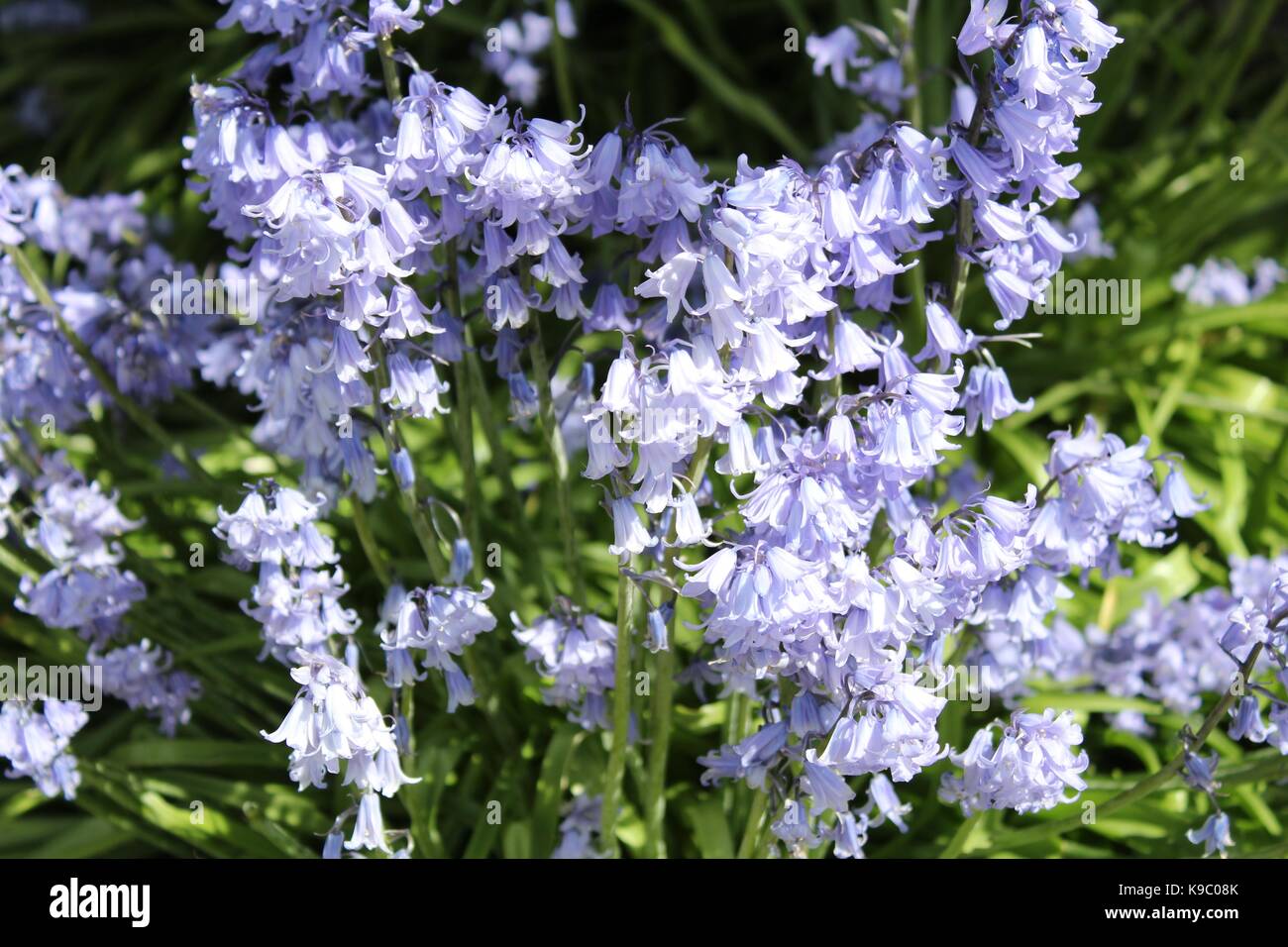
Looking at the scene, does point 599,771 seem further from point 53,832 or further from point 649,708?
point 53,832

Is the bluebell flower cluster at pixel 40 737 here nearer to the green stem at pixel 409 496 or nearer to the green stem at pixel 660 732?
the green stem at pixel 409 496

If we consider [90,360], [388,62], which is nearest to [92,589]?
[90,360]

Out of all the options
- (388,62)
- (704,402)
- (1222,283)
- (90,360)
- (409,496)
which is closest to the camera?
(704,402)

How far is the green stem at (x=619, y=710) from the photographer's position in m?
Answer: 2.59

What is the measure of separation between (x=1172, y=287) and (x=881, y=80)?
1681 millimetres

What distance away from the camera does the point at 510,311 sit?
2.56 metres

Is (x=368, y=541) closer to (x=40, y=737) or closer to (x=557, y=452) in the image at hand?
(x=557, y=452)

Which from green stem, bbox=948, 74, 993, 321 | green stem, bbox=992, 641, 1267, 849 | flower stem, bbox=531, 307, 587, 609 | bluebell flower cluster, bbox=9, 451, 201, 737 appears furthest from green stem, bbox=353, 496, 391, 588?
green stem, bbox=992, 641, 1267, 849

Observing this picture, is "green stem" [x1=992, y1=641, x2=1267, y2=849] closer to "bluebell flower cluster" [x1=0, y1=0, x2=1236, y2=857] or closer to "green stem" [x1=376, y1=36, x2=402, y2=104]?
"bluebell flower cluster" [x1=0, y1=0, x2=1236, y2=857]

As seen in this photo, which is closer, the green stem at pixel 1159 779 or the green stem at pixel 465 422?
the green stem at pixel 1159 779

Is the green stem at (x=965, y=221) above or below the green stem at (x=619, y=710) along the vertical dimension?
above

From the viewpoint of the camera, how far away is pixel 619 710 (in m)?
2.81

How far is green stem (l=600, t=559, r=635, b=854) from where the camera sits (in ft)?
8.50

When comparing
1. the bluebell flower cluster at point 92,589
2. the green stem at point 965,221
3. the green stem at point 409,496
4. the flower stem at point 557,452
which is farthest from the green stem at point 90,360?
the green stem at point 965,221
